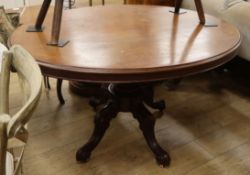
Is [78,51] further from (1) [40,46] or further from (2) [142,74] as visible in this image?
(2) [142,74]

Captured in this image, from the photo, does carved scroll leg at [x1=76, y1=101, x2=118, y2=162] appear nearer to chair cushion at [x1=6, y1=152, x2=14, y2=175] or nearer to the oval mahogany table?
the oval mahogany table

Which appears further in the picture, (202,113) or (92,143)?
(202,113)

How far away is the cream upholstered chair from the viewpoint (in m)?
0.50

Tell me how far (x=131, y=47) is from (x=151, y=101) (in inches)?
29.5

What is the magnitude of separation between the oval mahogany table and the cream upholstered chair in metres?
0.28

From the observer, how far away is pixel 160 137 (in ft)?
5.46

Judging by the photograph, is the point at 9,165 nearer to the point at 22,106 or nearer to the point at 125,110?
the point at 22,106

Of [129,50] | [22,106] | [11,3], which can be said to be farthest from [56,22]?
[11,3]

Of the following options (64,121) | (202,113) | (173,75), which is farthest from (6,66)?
(202,113)

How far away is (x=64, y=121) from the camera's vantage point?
5.91ft

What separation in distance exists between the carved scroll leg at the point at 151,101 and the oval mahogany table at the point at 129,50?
0.03ft

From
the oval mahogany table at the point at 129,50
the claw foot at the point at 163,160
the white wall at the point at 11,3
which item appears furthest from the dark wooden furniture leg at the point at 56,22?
the white wall at the point at 11,3

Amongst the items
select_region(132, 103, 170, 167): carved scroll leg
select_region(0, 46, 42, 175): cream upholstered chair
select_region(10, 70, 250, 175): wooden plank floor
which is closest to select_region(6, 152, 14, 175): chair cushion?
select_region(0, 46, 42, 175): cream upholstered chair

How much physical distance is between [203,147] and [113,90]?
588mm
